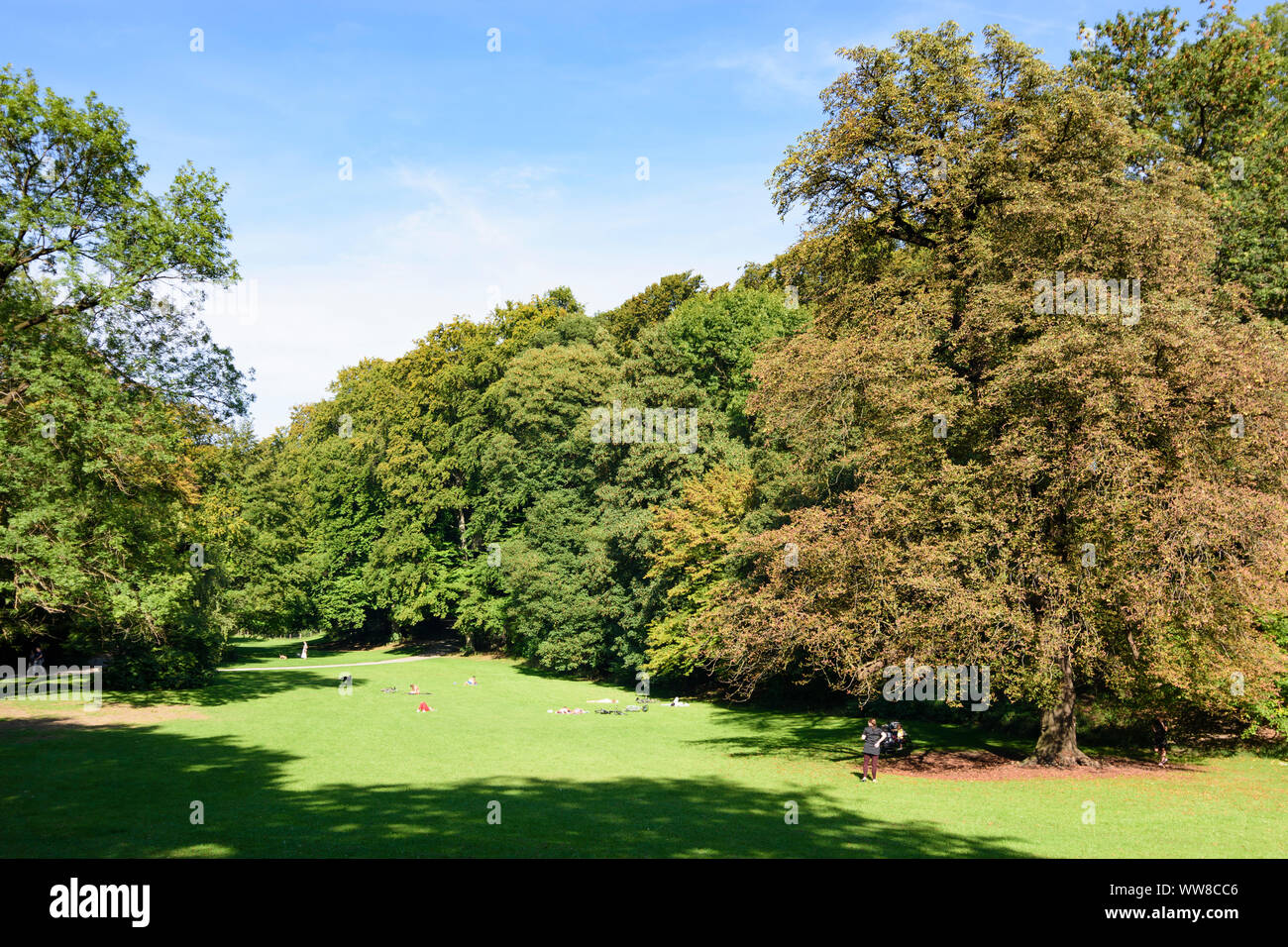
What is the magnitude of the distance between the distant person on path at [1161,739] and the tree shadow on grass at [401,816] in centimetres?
1078

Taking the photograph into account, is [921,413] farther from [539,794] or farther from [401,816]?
[401,816]

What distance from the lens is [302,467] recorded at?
240ft

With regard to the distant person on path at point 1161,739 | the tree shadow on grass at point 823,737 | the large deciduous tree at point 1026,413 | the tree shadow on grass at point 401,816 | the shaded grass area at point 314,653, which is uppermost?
the large deciduous tree at point 1026,413

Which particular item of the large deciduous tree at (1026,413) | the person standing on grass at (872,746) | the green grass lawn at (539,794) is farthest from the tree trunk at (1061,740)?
the person standing on grass at (872,746)

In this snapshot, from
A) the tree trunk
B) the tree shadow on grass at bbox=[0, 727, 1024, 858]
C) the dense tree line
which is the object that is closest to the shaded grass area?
the dense tree line

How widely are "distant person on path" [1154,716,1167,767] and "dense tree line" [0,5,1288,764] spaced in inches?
57.7

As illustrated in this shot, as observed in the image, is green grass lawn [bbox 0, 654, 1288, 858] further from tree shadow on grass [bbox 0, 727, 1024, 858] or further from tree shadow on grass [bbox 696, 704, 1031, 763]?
tree shadow on grass [bbox 696, 704, 1031, 763]

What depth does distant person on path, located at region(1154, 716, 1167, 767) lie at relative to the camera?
69.8 ft

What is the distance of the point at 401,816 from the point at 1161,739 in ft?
66.4

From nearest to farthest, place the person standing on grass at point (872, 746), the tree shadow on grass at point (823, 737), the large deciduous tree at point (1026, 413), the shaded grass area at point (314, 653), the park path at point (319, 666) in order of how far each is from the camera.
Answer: the large deciduous tree at point (1026, 413) < the person standing on grass at point (872, 746) < the tree shadow on grass at point (823, 737) < the park path at point (319, 666) < the shaded grass area at point (314, 653)

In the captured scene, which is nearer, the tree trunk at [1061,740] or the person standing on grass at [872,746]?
the person standing on grass at [872,746]

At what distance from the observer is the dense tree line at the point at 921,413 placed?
1777 centimetres

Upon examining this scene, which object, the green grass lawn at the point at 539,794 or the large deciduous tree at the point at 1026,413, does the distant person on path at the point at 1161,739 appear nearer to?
the green grass lawn at the point at 539,794

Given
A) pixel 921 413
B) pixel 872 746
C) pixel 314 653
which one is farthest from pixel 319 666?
pixel 921 413
